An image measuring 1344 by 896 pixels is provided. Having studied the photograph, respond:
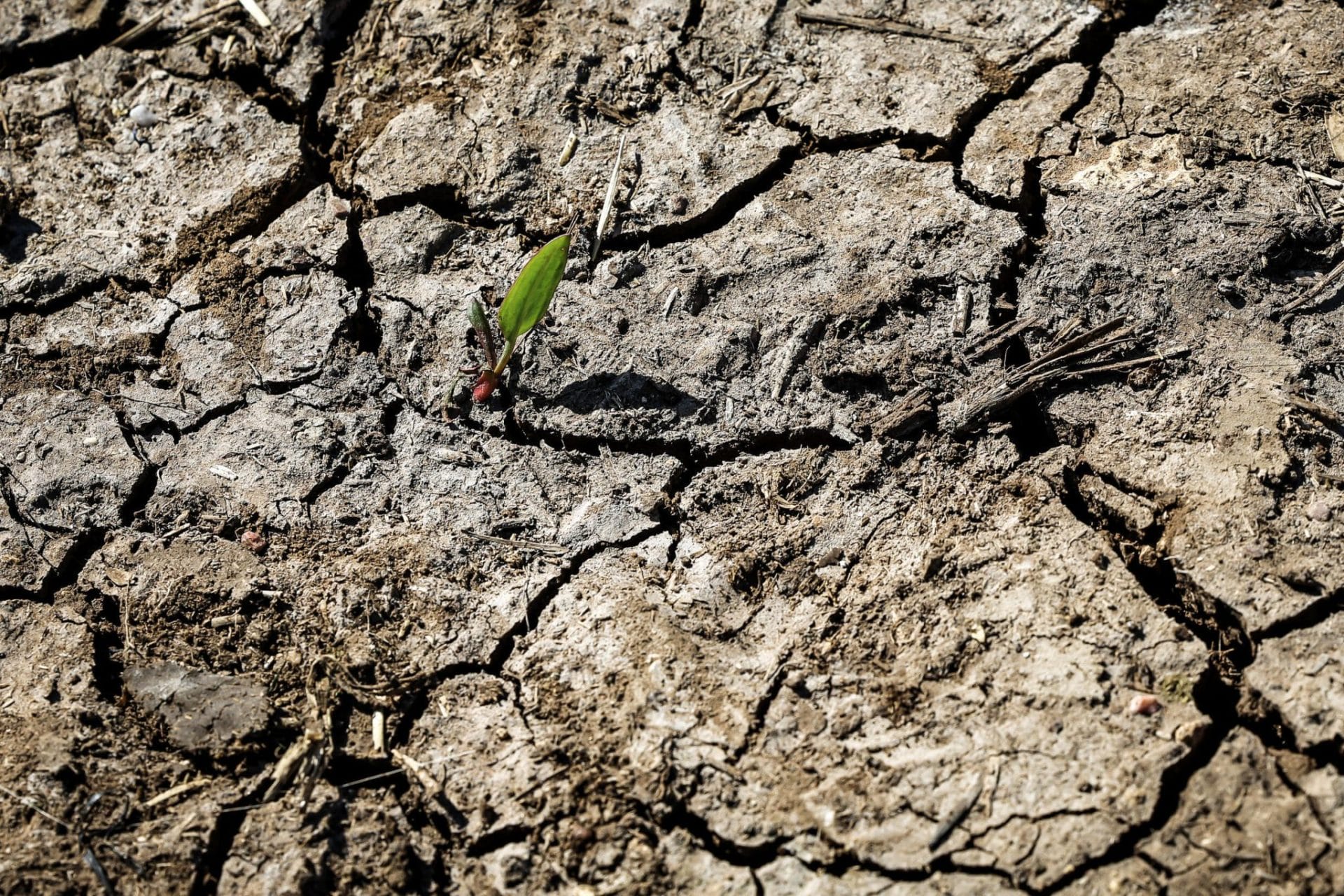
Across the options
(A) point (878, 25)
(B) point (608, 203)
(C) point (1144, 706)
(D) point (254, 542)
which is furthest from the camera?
(A) point (878, 25)

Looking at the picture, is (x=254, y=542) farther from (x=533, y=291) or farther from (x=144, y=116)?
(x=144, y=116)

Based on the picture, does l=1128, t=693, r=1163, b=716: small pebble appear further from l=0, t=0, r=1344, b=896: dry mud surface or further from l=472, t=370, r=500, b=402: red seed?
l=472, t=370, r=500, b=402: red seed

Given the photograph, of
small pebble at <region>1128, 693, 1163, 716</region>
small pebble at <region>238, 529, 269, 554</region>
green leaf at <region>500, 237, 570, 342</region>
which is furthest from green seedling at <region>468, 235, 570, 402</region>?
small pebble at <region>1128, 693, 1163, 716</region>

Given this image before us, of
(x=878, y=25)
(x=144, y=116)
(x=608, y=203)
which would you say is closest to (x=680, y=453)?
(x=608, y=203)

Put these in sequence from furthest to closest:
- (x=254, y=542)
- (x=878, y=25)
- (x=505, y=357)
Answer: (x=878, y=25), (x=505, y=357), (x=254, y=542)

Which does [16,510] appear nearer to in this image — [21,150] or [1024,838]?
[21,150]

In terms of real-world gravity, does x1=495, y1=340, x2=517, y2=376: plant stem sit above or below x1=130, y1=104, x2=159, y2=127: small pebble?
below

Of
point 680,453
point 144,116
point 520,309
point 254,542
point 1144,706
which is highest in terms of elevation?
point 144,116
